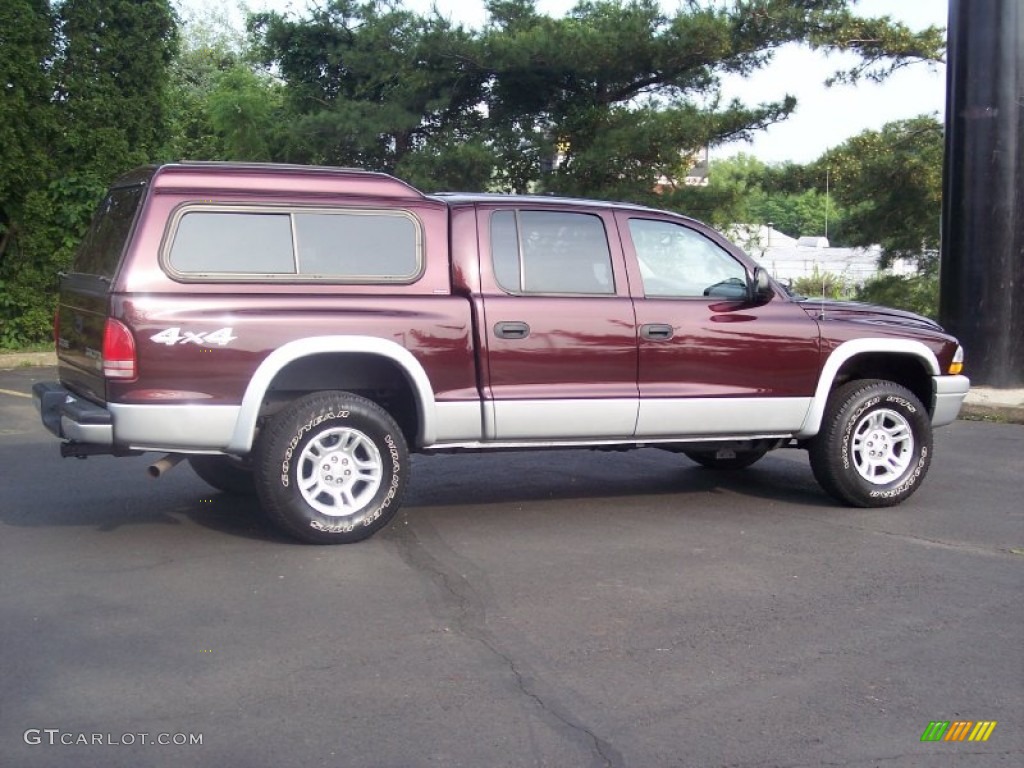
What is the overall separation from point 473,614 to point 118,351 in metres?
2.29

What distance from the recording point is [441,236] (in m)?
6.97

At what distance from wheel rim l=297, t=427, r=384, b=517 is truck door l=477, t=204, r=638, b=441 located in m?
0.72

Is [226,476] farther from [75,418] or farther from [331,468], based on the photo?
[75,418]

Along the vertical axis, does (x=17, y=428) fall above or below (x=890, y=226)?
below

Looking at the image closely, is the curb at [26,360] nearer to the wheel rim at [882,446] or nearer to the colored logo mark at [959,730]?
the wheel rim at [882,446]

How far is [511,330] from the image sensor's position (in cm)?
694

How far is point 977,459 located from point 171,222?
6784 millimetres

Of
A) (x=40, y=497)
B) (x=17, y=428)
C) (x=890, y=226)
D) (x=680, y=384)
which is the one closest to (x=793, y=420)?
(x=680, y=384)

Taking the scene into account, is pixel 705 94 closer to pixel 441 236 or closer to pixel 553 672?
pixel 441 236

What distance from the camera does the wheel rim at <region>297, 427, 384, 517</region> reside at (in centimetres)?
662

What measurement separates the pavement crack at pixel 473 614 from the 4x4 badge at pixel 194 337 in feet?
4.98

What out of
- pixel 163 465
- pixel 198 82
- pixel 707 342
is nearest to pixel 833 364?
pixel 707 342

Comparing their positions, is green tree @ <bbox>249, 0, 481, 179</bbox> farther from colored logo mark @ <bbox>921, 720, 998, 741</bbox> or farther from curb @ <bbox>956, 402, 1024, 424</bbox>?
colored logo mark @ <bbox>921, 720, 998, 741</bbox>

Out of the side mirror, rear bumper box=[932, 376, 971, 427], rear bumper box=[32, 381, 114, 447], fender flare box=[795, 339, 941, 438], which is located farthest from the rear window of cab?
rear bumper box=[932, 376, 971, 427]
